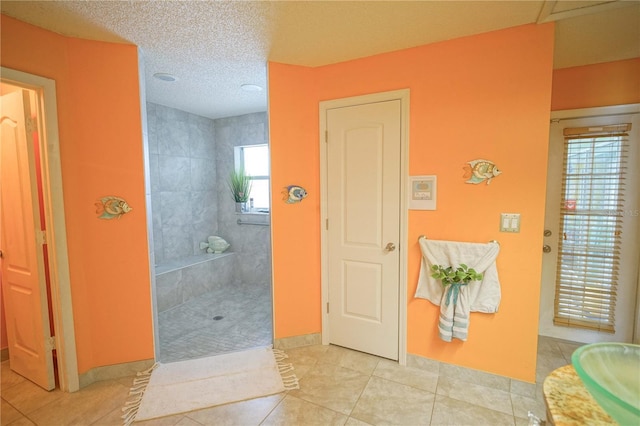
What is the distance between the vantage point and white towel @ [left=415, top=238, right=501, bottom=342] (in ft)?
6.39

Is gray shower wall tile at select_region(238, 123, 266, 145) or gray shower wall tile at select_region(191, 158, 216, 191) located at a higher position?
gray shower wall tile at select_region(238, 123, 266, 145)

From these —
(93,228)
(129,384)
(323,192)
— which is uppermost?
(323,192)

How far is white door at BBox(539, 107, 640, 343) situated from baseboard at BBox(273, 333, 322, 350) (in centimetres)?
216

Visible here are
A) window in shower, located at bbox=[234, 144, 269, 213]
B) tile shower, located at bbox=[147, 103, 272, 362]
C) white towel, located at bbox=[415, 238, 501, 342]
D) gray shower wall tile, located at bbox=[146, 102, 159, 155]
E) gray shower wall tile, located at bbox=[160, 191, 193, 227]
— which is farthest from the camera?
window in shower, located at bbox=[234, 144, 269, 213]

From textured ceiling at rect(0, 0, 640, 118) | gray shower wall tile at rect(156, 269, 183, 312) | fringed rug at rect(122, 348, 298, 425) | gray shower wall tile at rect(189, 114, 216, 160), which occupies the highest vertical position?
textured ceiling at rect(0, 0, 640, 118)

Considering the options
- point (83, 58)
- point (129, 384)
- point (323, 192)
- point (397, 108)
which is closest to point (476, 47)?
point (397, 108)

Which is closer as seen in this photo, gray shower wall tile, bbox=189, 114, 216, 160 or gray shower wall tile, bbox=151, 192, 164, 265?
gray shower wall tile, bbox=151, 192, 164, 265

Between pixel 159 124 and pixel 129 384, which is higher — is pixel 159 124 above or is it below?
above

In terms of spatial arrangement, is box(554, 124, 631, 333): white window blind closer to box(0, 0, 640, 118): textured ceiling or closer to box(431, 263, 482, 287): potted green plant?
box(0, 0, 640, 118): textured ceiling

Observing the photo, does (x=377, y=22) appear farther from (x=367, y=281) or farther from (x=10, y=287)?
(x=10, y=287)

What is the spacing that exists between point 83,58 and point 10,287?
1.86 meters

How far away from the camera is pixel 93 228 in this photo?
2059mm

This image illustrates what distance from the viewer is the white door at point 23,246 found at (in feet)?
6.21

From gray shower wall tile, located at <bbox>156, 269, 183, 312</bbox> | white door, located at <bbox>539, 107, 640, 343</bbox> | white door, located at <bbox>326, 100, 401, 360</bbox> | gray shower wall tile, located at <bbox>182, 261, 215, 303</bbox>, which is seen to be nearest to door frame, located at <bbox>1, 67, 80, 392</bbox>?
gray shower wall tile, located at <bbox>156, 269, 183, 312</bbox>
